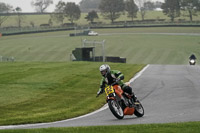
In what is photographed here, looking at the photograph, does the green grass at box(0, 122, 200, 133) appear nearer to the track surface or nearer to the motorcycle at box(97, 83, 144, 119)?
the track surface

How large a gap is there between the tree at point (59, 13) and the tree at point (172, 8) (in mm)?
37681

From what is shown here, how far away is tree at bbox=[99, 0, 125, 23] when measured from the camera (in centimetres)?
16085

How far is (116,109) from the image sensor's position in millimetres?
15023

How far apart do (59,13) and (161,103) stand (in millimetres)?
148525

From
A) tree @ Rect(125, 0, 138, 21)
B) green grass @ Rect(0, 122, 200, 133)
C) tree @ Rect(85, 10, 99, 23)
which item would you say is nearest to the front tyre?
green grass @ Rect(0, 122, 200, 133)


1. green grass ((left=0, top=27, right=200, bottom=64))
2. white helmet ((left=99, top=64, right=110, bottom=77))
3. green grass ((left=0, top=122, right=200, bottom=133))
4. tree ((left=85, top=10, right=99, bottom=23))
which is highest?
white helmet ((left=99, top=64, right=110, bottom=77))

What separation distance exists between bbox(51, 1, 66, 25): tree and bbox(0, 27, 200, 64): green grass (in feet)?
174

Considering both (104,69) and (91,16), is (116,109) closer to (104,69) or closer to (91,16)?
(104,69)

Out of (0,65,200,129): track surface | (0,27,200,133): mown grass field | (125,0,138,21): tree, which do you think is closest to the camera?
(0,27,200,133): mown grass field

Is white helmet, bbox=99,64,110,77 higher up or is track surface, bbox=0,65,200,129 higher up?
white helmet, bbox=99,64,110,77

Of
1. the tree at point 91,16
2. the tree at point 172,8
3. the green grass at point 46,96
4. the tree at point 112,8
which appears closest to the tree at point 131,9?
the tree at point 112,8

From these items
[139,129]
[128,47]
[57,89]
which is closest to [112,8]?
[128,47]

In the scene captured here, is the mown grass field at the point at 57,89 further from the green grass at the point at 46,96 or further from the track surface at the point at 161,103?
the track surface at the point at 161,103

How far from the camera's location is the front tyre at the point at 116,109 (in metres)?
14.8
